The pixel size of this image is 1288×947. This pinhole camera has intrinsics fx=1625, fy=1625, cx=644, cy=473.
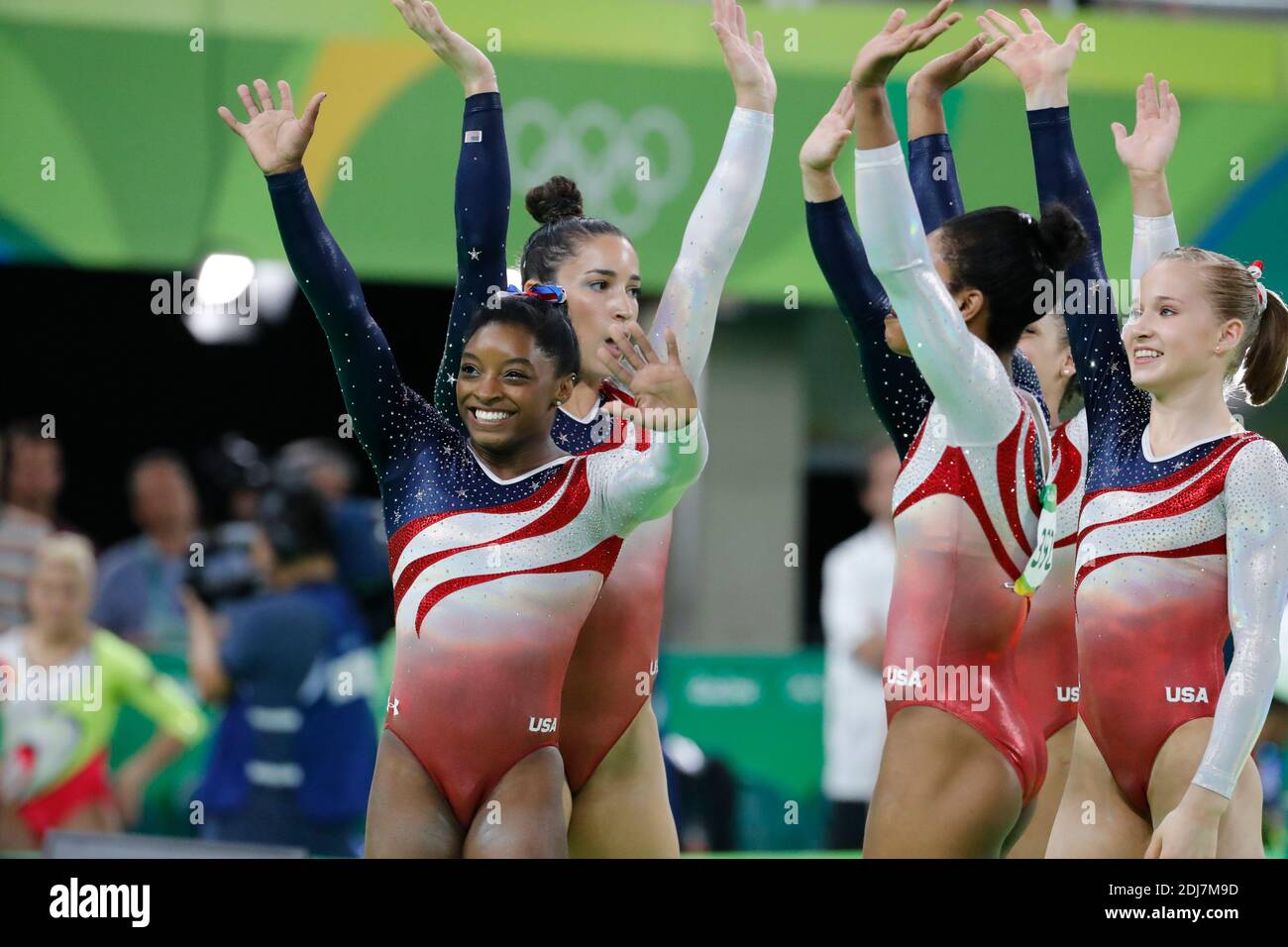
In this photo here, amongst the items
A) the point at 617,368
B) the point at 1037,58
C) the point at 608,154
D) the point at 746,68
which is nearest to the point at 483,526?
the point at 617,368

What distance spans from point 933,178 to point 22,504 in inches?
166

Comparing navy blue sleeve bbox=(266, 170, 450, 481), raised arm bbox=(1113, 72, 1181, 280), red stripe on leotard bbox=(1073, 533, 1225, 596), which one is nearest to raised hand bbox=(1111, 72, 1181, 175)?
raised arm bbox=(1113, 72, 1181, 280)

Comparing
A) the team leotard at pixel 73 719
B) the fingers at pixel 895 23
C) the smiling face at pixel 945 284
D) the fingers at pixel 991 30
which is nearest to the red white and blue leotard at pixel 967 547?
the smiling face at pixel 945 284

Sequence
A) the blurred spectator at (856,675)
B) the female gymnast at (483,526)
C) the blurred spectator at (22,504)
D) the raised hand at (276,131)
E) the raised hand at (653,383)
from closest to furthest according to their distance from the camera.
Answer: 1. the raised hand at (653,383)
2. the female gymnast at (483,526)
3. the raised hand at (276,131)
4. the blurred spectator at (22,504)
5. the blurred spectator at (856,675)

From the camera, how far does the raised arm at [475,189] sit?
10.5ft

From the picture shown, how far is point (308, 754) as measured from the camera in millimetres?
5121

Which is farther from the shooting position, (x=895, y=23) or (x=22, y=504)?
(x=22, y=504)

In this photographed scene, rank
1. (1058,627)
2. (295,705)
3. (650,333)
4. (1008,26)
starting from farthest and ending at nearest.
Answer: (295,705), (1058,627), (1008,26), (650,333)

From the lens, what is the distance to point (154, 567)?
6492mm

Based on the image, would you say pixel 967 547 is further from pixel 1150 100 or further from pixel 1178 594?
pixel 1150 100

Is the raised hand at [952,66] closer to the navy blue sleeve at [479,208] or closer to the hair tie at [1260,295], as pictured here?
the hair tie at [1260,295]

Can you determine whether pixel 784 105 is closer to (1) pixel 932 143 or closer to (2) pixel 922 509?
(1) pixel 932 143

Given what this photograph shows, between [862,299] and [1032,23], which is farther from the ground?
[1032,23]

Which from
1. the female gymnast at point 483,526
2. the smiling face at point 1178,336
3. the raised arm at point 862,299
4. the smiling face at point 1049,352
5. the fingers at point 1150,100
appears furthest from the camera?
the smiling face at point 1049,352
